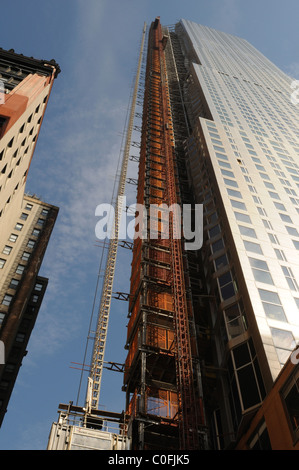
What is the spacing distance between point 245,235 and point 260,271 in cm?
572

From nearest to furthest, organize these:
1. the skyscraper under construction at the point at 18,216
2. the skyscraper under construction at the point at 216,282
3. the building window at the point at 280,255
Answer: the skyscraper under construction at the point at 216,282
the building window at the point at 280,255
the skyscraper under construction at the point at 18,216

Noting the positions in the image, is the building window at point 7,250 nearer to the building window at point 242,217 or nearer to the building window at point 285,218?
the building window at point 242,217

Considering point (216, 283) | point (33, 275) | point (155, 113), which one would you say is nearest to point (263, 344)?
point (216, 283)

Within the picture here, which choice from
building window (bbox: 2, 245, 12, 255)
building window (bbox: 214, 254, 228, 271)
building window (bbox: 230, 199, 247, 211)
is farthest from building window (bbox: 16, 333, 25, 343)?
building window (bbox: 230, 199, 247, 211)

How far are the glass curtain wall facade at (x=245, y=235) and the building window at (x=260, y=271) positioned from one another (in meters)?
0.13

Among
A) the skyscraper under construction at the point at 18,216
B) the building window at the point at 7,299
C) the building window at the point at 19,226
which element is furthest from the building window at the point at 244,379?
the building window at the point at 19,226

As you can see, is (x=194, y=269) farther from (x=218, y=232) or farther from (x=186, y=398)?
(x=186, y=398)

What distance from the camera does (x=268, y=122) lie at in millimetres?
80938

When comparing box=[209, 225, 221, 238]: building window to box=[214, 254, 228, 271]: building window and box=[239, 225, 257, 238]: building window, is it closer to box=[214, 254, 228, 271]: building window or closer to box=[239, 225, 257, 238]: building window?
box=[239, 225, 257, 238]: building window

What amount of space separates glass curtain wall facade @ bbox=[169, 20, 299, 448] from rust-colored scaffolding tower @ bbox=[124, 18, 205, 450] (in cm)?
306

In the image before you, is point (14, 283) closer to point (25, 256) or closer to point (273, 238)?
point (25, 256)

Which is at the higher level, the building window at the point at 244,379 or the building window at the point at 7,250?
the building window at the point at 7,250

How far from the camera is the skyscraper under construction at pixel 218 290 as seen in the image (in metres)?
34.4

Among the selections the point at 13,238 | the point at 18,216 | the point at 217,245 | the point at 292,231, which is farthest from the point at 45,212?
the point at 292,231
